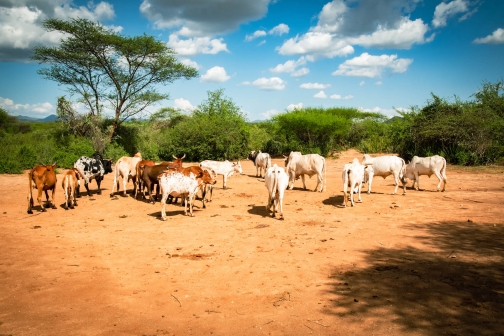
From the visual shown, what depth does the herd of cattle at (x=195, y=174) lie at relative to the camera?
31.9ft

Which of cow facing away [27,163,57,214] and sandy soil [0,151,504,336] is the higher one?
cow facing away [27,163,57,214]

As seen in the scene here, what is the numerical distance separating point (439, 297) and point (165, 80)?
1005 inches

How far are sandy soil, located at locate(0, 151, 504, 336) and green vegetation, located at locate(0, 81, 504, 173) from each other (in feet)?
39.9

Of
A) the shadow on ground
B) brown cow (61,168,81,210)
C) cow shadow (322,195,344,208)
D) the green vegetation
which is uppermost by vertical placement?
the green vegetation

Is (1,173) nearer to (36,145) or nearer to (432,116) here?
(36,145)

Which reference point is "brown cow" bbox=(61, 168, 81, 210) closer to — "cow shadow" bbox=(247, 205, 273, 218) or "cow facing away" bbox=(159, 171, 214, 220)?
"cow facing away" bbox=(159, 171, 214, 220)

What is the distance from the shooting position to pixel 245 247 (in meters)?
7.17

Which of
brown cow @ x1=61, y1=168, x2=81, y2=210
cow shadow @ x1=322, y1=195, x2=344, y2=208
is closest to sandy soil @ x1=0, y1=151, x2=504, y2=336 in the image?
brown cow @ x1=61, y1=168, x2=81, y2=210

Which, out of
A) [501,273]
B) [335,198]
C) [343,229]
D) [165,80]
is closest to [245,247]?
[343,229]

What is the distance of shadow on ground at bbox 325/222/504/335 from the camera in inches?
166

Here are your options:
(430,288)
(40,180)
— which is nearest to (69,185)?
(40,180)

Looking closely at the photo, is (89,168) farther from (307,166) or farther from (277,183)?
(307,166)

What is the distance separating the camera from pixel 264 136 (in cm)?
3139

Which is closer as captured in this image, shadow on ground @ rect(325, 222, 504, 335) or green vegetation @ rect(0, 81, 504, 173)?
shadow on ground @ rect(325, 222, 504, 335)
